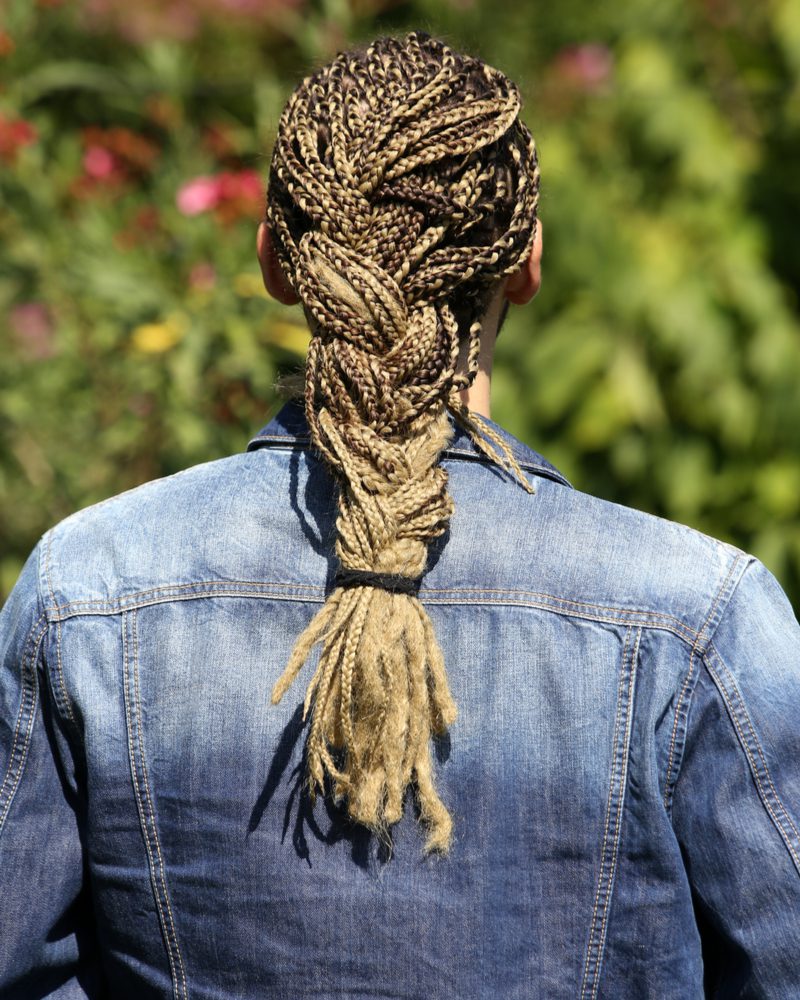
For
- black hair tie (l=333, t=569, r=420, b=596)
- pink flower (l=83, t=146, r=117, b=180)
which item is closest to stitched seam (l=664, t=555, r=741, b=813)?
black hair tie (l=333, t=569, r=420, b=596)

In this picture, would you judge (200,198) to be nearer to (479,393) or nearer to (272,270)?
(272,270)

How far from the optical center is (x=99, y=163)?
11.3ft

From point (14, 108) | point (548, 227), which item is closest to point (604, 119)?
point (548, 227)

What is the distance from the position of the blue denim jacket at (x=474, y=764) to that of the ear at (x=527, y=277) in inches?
9.9

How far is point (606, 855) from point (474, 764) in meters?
0.18

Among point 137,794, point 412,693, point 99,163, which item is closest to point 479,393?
point 412,693

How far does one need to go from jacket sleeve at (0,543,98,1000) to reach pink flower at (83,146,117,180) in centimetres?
224

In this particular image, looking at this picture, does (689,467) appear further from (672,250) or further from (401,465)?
(401,465)

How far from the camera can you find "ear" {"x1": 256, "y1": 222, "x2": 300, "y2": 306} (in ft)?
4.93

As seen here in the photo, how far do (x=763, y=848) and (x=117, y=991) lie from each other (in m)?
0.82

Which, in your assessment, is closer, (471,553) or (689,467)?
(471,553)

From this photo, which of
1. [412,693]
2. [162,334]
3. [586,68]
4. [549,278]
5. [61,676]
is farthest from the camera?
[586,68]

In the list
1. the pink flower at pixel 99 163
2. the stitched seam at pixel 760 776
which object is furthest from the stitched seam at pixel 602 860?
the pink flower at pixel 99 163

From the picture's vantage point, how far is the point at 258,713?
4.51ft
